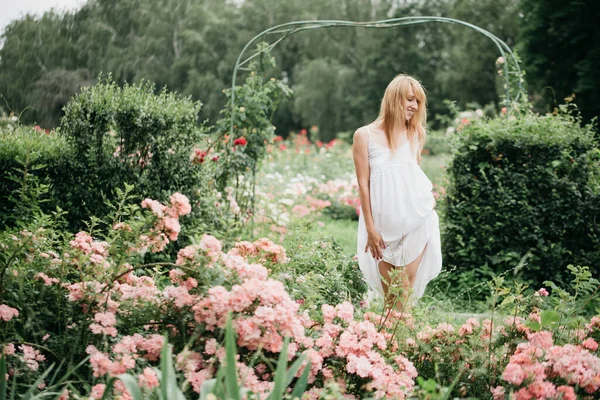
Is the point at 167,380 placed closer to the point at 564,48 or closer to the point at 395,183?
the point at 395,183

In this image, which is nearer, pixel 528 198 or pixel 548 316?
pixel 548 316

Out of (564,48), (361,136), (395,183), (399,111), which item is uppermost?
(564,48)

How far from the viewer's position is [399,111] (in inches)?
136

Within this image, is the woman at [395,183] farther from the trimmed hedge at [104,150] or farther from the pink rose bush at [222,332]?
the trimmed hedge at [104,150]

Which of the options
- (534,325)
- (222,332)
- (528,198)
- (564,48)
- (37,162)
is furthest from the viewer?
(564,48)

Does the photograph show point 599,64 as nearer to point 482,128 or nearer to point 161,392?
point 482,128

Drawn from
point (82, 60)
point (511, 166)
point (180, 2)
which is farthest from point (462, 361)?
point (180, 2)

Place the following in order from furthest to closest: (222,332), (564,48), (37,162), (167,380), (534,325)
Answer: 1. (564,48)
2. (37,162)
3. (534,325)
4. (222,332)
5. (167,380)

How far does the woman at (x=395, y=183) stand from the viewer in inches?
136

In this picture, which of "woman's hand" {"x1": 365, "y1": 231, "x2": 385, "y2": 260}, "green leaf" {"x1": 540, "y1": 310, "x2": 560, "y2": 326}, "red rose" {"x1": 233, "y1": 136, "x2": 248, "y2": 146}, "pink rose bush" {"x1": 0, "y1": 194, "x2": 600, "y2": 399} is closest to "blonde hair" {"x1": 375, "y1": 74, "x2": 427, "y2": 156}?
"woman's hand" {"x1": 365, "y1": 231, "x2": 385, "y2": 260}

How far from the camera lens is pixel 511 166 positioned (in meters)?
5.11

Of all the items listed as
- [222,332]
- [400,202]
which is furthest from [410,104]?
[222,332]

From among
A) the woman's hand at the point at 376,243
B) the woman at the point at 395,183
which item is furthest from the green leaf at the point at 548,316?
the woman's hand at the point at 376,243

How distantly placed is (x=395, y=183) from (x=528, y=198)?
87.6 inches
